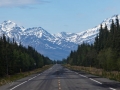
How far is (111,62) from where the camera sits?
8462 centimetres

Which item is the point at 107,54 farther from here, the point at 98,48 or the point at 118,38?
the point at 98,48

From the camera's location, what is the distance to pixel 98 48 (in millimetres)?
140500

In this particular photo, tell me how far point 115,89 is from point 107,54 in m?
60.6

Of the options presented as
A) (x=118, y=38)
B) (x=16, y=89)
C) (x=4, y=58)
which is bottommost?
(x=16, y=89)

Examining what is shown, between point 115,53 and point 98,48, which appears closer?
point 115,53

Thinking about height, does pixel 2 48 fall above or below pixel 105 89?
above

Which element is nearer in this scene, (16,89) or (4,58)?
(16,89)

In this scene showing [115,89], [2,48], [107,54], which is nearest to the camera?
[115,89]

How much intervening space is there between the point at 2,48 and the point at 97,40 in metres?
71.1

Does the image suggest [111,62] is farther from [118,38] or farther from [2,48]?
[2,48]

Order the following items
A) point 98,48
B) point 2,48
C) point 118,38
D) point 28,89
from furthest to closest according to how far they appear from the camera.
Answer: point 98,48
point 118,38
point 2,48
point 28,89

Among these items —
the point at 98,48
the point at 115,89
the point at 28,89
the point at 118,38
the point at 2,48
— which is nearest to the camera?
the point at 115,89

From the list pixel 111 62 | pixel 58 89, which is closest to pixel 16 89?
pixel 58 89

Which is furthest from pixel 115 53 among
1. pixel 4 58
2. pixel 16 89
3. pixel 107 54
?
pixel 16 89
